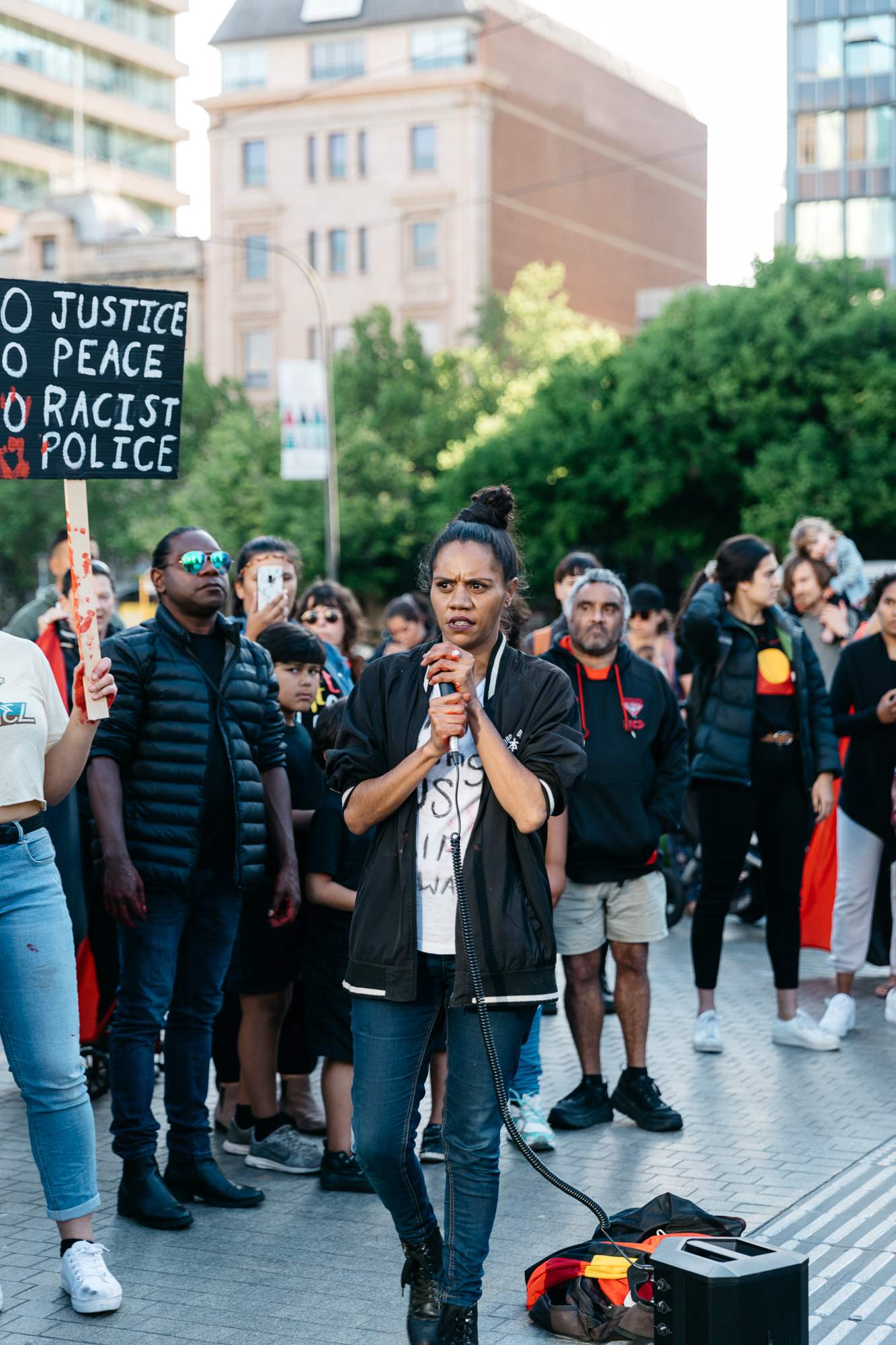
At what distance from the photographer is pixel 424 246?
58844 millimetres

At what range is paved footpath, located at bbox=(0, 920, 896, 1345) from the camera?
4402 mm

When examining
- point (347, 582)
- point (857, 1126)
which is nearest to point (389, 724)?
point (857, 1126)

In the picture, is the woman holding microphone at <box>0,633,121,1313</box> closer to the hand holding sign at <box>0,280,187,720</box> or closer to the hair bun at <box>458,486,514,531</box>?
the hand holding sign at <box>0,280,187,720</box>

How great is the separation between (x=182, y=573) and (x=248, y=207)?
194 ft

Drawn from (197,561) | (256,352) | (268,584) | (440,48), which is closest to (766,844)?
(268,584)

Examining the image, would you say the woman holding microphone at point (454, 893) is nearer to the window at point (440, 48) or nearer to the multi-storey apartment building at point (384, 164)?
the multi-storey apartment building at point (384, 164)

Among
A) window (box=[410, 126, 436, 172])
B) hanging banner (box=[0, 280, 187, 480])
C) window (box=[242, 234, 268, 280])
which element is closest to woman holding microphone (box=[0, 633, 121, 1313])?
hanging banner (box=[0, 280, 187, 480])

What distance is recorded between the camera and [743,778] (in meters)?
7.22

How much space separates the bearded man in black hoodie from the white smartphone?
1.19 meters

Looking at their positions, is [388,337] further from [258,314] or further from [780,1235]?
[780,1235]

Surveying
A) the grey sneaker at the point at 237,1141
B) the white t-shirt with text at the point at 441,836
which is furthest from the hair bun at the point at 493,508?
the grey sneaker at the point at 237,1141

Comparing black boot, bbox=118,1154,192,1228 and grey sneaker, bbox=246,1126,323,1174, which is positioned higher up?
black boot, bbox=118,1154,192,1228

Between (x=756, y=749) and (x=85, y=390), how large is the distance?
3.58m

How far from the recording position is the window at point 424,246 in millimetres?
58531
